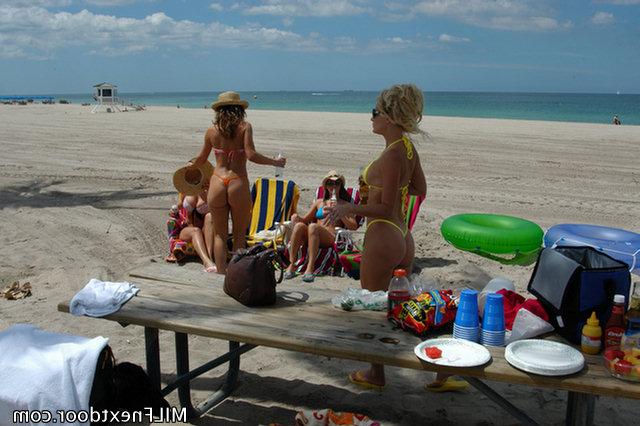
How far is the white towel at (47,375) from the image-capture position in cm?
260

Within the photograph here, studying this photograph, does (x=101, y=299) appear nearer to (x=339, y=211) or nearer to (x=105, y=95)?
(x=339, y=211)

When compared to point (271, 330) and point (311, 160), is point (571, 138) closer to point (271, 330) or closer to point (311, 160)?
point (311, 160)

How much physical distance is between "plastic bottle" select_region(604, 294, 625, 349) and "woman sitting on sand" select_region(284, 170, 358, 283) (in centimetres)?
361

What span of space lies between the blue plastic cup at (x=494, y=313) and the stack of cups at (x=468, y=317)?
0.05m

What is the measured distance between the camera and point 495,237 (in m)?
6.22

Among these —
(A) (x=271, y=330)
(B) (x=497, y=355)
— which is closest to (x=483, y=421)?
(B) (x=497, y=355)

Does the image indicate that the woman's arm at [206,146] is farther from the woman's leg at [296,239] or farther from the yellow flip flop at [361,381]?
the yellow flip flop at [361,381]

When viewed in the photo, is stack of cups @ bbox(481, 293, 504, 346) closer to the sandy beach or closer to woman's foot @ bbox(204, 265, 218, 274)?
the sandy beach

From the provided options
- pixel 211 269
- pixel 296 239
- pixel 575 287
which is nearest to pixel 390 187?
pixel 575 287

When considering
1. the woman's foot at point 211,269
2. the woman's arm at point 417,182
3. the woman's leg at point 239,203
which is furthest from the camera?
the woman's foot at point 211,269

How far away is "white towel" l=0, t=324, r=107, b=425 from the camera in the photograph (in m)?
2.60

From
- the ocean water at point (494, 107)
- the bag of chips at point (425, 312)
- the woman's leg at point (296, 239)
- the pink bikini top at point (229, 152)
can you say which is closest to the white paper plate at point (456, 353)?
the bag of chips at point (425, 312)

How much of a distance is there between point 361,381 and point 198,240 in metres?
3.13

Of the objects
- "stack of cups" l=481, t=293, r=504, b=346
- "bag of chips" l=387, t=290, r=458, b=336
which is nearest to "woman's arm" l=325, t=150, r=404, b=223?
"bag of chips" l=387, t=290, r=458, b=336
